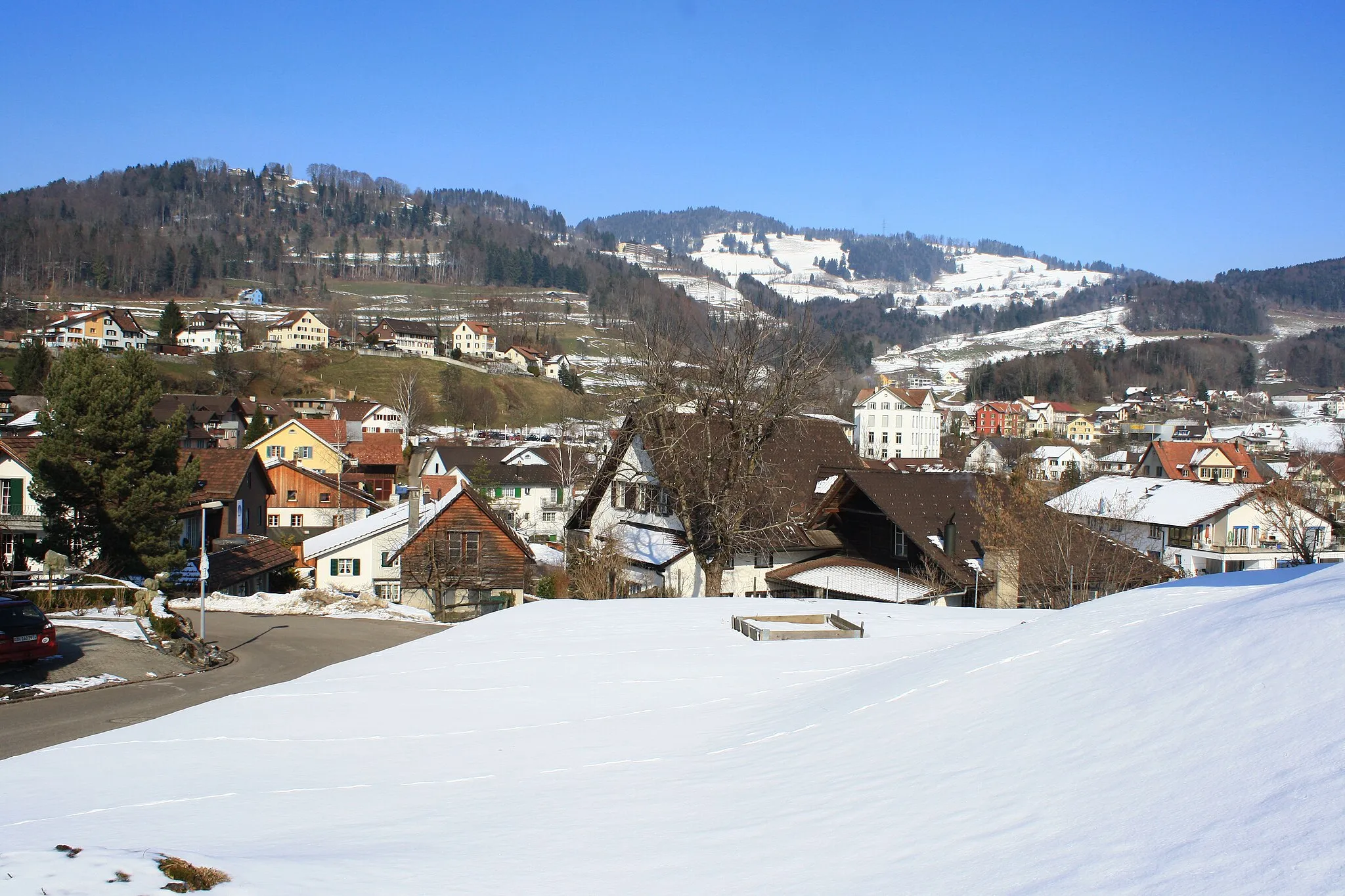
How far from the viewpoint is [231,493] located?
1647 inches

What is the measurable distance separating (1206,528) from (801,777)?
46617 millimetres

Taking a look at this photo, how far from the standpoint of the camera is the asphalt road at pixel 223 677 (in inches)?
505

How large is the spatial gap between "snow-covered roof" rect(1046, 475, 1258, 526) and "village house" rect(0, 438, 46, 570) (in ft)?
138

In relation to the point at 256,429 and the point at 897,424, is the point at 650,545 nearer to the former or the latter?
the point at 256,429

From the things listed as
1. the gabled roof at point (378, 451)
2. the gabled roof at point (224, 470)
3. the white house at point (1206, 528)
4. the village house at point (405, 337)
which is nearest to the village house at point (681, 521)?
the white house at point (1206, 528)

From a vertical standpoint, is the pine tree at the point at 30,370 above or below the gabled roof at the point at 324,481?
above

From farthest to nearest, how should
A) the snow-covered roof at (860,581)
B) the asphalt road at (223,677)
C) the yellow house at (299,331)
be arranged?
the yellow house at (299,331) < the snow-covered roof at (860,581) < the asphalt road at (223,677)

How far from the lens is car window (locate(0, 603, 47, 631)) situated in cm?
1577

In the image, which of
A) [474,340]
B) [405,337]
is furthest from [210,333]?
[474,340]

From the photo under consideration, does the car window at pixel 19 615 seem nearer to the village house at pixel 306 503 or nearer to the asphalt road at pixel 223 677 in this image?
the asphalt road at pixel 223 677

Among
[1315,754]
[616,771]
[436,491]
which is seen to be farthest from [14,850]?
[436,491]

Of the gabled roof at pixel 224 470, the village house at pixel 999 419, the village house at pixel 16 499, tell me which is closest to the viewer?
the village house at pixel 16 499

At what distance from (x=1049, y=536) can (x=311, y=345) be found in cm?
13289

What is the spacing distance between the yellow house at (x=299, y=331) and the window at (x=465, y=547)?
116012 millimetres
